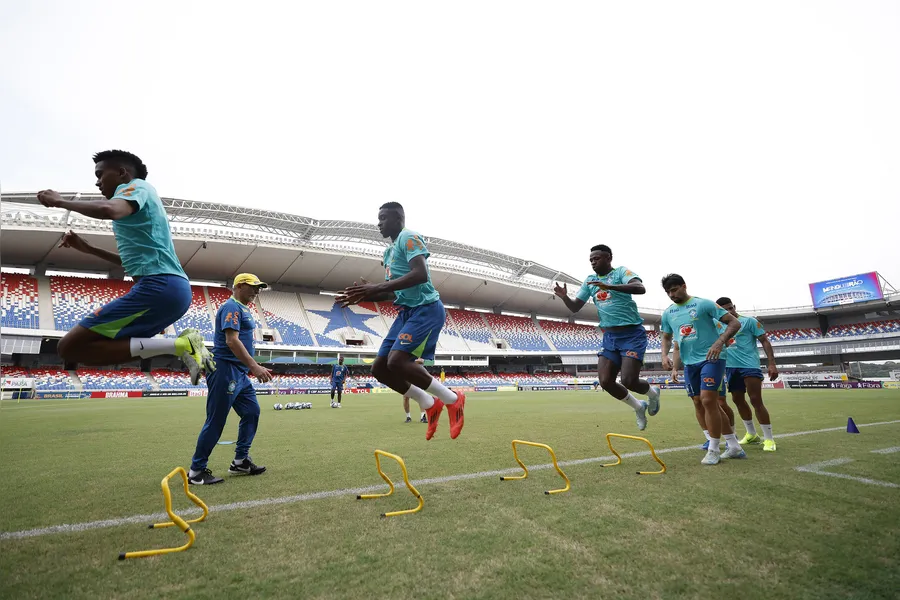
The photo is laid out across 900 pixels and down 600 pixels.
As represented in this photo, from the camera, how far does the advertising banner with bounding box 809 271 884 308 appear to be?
51256mm

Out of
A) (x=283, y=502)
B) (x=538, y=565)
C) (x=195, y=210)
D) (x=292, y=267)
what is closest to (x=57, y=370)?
(x=195, y=210)

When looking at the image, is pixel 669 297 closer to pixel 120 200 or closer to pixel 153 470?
pixel 120 200

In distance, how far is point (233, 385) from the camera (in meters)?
4.65

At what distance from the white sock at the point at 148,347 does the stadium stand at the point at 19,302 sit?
1508 inches

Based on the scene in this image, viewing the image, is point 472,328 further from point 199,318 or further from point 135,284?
point 135,284

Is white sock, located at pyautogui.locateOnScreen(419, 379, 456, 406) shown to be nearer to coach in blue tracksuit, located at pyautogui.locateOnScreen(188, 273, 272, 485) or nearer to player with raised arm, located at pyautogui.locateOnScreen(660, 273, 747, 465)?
coach in blue tracksuit, located at pyautogui.locateOnScreen(188, 273, 272, 485)

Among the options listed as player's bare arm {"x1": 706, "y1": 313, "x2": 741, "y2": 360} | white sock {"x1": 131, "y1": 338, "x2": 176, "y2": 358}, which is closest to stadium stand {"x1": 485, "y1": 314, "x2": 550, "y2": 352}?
player's bare arm {"x1": 706, "y1": 313, "x2": 741, "y2": 360}

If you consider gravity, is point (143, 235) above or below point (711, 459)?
above

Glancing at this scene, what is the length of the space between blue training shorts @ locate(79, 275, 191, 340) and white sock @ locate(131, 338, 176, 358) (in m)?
0.05

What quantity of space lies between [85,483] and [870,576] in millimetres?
5780

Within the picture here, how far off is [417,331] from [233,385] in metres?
2.02

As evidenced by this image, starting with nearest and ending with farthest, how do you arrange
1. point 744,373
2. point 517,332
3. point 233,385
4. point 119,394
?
point 233,385 → point 744,373 → point 119,394 → point 517,332

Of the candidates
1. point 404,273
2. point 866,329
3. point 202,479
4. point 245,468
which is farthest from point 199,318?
point 866,329

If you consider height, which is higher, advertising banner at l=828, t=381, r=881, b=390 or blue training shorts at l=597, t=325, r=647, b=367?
blue training shorts at l=597, t=325, r=647, b=367
